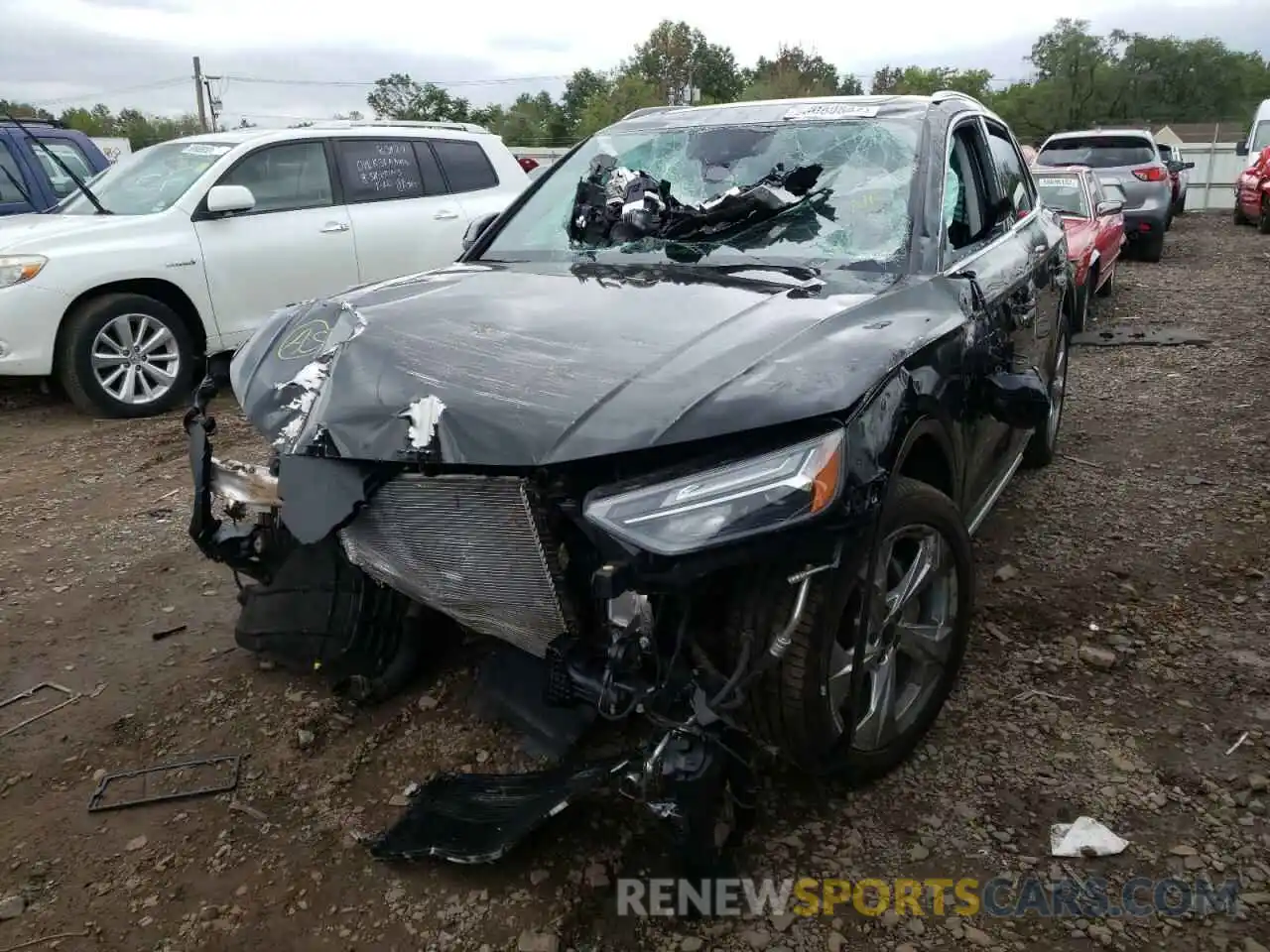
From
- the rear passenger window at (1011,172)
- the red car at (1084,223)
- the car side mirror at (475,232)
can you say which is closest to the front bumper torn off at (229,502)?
the car side mirror at (475,232)

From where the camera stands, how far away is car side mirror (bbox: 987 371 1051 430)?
2.89 metres

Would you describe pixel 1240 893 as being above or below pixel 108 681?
below

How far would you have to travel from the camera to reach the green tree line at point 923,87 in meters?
49.7

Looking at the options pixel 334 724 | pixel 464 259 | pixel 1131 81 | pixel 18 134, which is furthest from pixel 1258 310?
pixel 1131 81

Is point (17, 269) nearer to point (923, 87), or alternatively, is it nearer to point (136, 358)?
point (136, 358)

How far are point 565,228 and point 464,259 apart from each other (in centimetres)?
→ 40

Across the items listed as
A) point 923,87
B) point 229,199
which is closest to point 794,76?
point 923,87

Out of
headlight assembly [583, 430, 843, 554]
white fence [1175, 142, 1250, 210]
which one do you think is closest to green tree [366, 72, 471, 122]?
white fence [1175, 142, 1250, 210]

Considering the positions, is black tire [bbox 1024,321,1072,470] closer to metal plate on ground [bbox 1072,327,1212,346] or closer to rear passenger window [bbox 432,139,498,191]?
metal plate on ground [bbox 1072,327,1212,346]

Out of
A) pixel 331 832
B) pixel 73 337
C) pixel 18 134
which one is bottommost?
pixel 331 832

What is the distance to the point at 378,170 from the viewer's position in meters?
7.41

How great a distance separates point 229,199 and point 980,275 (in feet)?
16.6

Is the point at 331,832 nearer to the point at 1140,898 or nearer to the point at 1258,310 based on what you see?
the point at 1140,898

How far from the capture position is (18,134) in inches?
340
